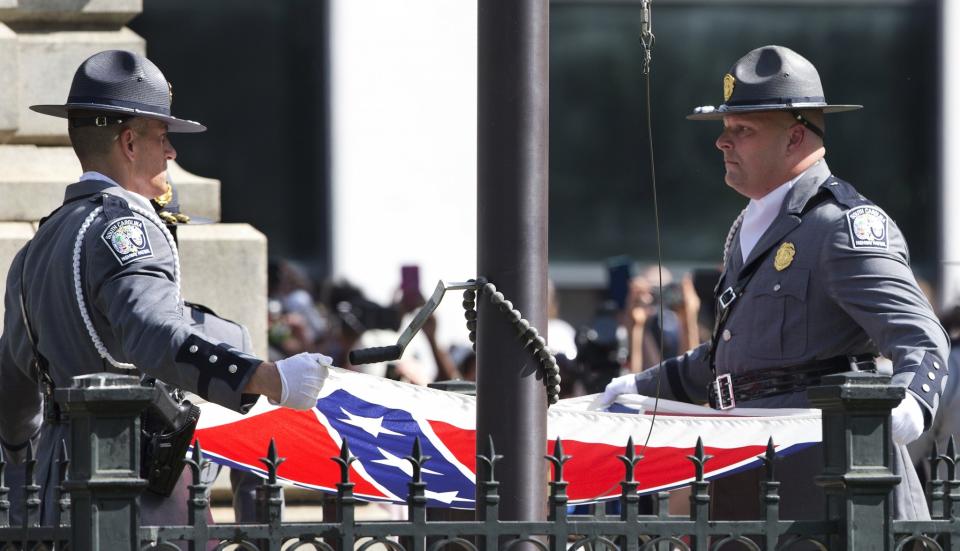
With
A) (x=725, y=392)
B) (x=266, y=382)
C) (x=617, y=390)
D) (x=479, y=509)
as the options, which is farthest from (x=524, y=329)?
(x=617, y=390)

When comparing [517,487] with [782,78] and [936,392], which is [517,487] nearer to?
[936,392]

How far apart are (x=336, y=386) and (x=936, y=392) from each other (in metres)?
1.70

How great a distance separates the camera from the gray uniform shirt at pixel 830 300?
430 centimetres

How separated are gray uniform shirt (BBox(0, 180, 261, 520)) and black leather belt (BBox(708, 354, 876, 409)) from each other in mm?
1427

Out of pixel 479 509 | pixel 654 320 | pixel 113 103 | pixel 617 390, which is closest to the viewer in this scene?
pixel 479 509

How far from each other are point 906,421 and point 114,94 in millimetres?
2009

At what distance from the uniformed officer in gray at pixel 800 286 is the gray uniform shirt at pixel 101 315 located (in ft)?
4.70

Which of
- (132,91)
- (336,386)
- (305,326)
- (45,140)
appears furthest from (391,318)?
(132,91)

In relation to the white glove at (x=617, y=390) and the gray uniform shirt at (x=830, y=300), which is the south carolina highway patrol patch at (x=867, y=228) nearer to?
the gray uniform shirt at (x=830, y=300)

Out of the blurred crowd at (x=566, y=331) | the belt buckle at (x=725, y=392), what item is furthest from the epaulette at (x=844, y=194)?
the blurred crowd at (x=566, y=331)

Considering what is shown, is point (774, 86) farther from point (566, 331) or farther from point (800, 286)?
point (566, 331)

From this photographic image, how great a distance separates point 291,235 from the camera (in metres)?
14.6

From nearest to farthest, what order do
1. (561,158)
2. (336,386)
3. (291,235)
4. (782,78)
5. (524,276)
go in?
(524,276) → (782,78) → (336,386) → (291,235) → (561,158)

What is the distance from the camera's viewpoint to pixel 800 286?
455 cm
